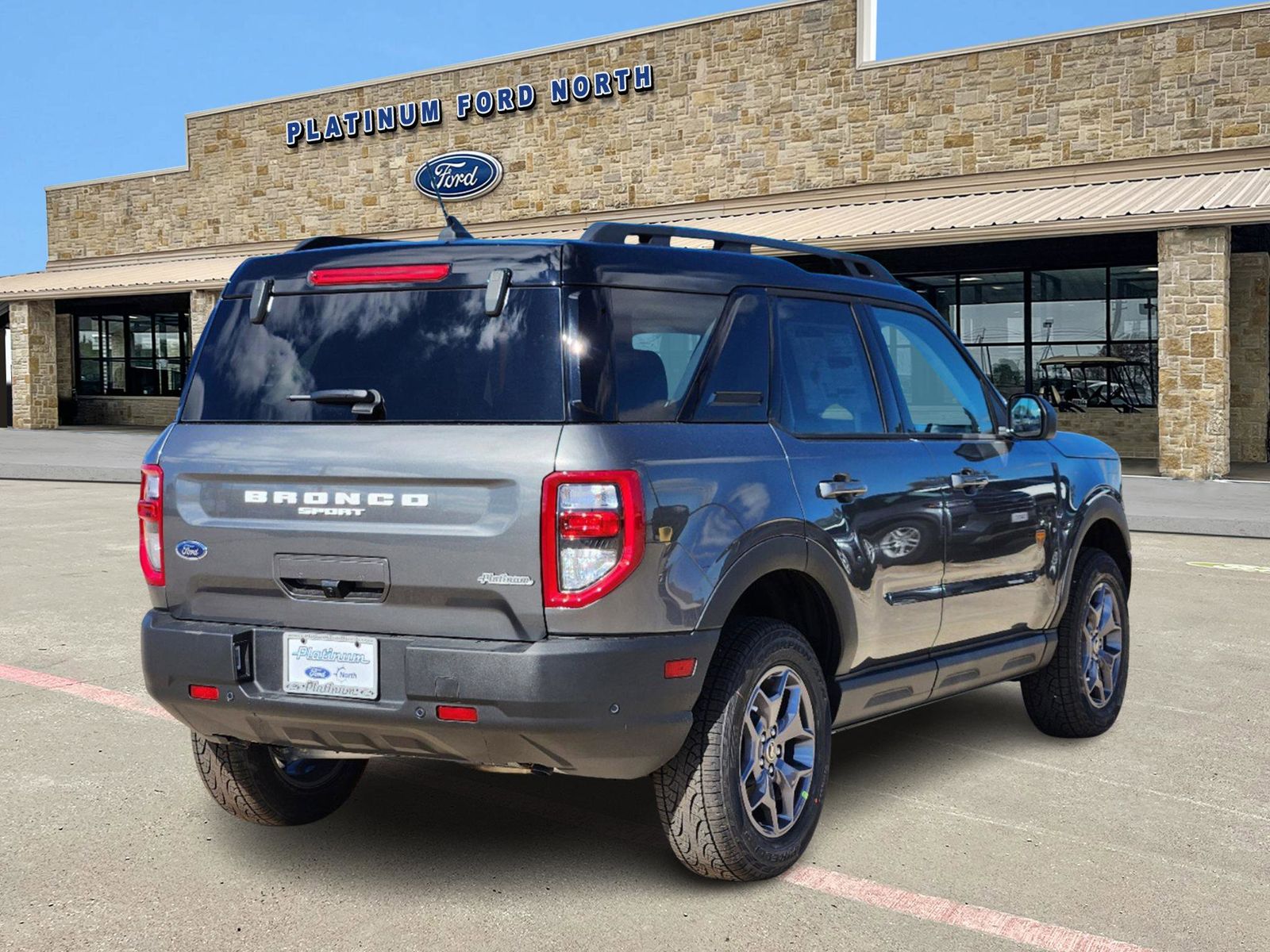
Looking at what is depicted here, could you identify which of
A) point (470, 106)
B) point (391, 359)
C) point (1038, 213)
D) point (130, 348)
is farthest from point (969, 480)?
point (130, 348)

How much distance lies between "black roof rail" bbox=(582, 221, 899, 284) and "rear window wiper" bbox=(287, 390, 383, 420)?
772 millimetres

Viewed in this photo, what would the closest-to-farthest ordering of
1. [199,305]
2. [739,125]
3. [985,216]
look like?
[985,216]
[739,125]
[199,305]

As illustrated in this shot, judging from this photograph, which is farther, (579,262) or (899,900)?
(899,900)

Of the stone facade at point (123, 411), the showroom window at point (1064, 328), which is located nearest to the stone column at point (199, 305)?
the stone facade at point (123, 411)

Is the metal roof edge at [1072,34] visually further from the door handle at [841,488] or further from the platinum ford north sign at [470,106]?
the door handle at [841,488]

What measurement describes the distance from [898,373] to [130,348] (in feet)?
124

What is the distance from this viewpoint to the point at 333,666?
418cm

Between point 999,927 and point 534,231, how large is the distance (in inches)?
1098

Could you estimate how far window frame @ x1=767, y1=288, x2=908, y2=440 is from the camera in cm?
475

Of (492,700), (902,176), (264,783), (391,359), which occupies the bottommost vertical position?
(264,783)

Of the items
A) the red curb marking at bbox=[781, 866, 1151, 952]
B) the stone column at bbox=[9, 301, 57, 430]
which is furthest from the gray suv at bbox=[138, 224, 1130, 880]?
the stone column at bbox=[9, 301, 57, 430]

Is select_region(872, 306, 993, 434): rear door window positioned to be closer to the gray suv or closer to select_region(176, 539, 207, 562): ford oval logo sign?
the gray suv

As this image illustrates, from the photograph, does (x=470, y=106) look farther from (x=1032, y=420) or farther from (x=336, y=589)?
(x=336, y=589)

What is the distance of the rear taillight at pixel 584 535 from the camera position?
155 inches
